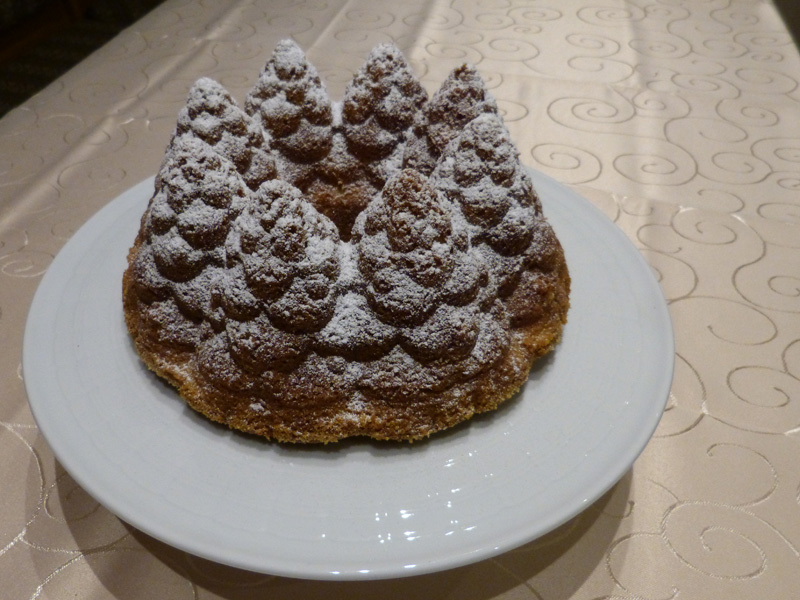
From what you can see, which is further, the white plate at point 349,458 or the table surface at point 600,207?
the table surface at point 600,207

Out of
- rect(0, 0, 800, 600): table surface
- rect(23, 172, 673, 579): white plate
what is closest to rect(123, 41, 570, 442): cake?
rect(23, 172, 673, 579): white plate

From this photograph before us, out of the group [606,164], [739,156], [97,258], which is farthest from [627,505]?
[739,156]

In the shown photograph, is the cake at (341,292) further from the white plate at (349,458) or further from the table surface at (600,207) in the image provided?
the table surface at (600,207)

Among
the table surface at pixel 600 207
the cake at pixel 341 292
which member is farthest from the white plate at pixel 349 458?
the table surface at pixel 600 207

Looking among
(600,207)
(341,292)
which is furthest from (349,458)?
(600,207)

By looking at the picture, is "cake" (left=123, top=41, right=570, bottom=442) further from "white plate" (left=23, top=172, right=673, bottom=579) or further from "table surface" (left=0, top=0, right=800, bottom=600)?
"table surface" (left=0, top=0, right=800, bottom=600)

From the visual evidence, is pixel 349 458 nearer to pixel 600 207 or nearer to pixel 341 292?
pixel 341 292

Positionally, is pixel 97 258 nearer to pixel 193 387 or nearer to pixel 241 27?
→ pixel 193 387
